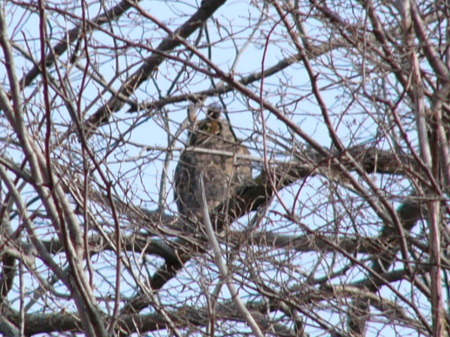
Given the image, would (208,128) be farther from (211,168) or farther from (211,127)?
(211,168)

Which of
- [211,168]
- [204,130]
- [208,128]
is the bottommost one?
[211,168]

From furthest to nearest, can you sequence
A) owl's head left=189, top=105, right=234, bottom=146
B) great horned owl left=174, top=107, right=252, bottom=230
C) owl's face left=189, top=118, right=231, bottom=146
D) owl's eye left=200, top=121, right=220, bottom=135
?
owl's eye left=200, top=121, right=220, bottom=135
great horned owl left=174, top=107, right=252, bottom=230
owl's face left=189, top=118, right=231, bottom=146
owl's head left=189, top=105, right=234, bottom=146

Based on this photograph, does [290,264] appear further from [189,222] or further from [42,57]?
[42,57]

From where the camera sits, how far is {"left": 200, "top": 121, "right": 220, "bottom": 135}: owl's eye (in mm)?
5247

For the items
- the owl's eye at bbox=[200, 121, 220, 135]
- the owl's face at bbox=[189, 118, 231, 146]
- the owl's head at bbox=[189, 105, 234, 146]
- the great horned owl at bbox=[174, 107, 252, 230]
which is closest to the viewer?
the owl's head at bbox=[189, 105, 234, 146]

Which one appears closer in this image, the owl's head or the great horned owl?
the owl's head

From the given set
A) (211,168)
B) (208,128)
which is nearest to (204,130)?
(208,128)

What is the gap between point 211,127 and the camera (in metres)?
5.73

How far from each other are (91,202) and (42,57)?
1249 mm

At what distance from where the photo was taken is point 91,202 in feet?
11.7

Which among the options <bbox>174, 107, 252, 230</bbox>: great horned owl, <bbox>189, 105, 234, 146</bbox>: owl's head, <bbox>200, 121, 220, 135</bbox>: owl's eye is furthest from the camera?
<bbox>200, 121, 220, 135</bbox>: owl's eye

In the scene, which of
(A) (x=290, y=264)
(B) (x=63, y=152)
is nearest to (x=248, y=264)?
(A) (x=290, y=264)

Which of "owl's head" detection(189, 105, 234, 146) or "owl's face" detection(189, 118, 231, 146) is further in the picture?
"owl's face" detection(189, 118, 231, 146)

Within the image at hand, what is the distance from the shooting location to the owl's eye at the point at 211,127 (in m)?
5.25
